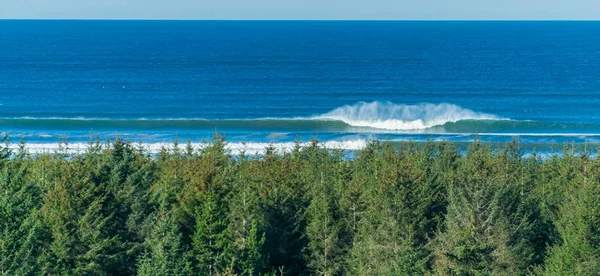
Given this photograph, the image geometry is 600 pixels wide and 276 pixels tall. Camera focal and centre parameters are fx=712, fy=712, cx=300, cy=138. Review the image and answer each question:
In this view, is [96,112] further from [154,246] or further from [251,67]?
[154,246]

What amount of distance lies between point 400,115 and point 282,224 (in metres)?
55.0

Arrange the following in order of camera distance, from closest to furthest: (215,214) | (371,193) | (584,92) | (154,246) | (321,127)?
(154,246)
(215,214)
(371,193)
(321,127)
(584,92)

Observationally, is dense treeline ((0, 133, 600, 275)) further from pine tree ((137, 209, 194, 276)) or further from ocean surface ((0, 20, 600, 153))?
ocean surface ((0, 20, 600, 153))

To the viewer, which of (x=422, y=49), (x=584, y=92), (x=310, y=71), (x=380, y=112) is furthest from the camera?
(x=422, y=49)

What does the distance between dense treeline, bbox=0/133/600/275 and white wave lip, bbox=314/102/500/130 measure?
44.5 m

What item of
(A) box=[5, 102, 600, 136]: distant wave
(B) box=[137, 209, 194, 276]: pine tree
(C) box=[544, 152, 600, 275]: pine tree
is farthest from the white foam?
(B) box=[137, 209, 194, 276]: pine tree

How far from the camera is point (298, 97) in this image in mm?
94188

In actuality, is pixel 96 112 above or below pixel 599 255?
above

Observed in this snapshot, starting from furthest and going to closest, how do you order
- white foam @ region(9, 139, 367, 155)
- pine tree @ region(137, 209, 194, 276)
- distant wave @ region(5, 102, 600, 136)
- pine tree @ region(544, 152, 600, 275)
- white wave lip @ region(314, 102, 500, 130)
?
Answer: 1. white wave lip @ region(314, 102, 500, 130)
2. distant wave @ region(5, 102, 600, 136)
3. white foam @ region(9, 139, 367, 155)
4. pine tree @ region(544, 152, 600, 275)
5. pine tree @ region(137, 209, 194, 276)

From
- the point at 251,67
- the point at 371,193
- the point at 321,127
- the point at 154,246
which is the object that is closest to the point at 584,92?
the point at 321,127

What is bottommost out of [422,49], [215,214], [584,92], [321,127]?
[215,214]

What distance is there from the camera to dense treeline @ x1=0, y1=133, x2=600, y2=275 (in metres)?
23.2

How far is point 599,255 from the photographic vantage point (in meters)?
24.1

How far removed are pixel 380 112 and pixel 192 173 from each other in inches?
2209
